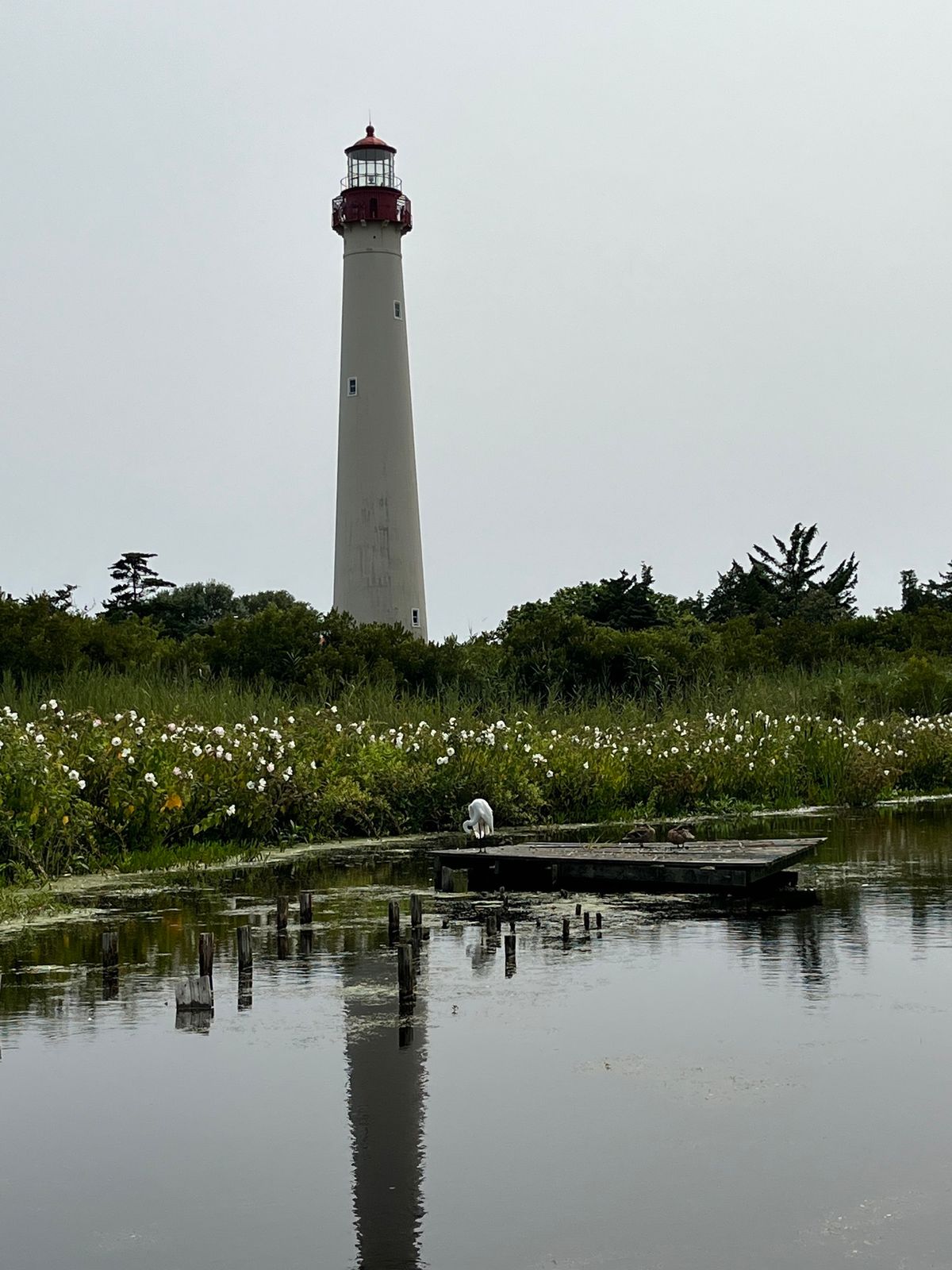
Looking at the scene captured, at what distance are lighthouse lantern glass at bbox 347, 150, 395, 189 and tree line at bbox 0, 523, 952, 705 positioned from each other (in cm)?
1217

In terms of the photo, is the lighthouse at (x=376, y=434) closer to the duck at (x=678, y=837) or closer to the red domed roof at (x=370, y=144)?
the red domed roof at (x=370, y=144)

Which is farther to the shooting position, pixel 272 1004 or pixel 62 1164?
pixel 272 1004

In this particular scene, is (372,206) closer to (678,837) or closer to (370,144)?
(370,144)

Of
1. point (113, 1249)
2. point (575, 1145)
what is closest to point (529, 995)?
point (575, 1145)

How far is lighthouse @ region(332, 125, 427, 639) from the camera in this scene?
4484cm

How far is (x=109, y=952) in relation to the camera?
12.4 meters

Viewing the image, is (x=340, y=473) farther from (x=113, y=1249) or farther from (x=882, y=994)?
(x=113, y=1249)

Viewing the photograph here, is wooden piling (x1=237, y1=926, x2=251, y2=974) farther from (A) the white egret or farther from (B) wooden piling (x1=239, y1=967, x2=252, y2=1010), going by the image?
(A) the white egret

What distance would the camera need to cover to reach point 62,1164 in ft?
27.4

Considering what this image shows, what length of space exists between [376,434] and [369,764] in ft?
70.8

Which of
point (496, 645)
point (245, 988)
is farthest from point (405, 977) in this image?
point (496, 645)

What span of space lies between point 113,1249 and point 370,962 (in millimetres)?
6004

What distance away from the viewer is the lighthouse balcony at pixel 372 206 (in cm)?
4556

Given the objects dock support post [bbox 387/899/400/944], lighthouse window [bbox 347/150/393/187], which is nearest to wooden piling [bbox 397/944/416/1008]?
dock support post [bbox 387/899/400/944]
